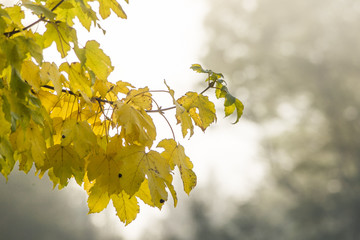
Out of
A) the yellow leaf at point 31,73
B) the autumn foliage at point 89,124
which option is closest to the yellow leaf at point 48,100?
the autumn foliage at point 89,124

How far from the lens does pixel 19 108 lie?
0.77 metres

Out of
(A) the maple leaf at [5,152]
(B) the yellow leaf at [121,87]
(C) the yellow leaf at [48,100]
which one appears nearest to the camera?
(A) the maple leaf at [5,152]

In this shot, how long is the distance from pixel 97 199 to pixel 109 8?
485mm

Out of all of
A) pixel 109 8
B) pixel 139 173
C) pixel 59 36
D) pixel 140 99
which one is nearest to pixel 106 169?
A: pixel 139 173

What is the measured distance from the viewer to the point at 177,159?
1029mm

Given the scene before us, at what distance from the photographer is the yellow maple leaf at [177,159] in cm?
102

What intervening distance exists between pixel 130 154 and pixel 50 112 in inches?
9.8

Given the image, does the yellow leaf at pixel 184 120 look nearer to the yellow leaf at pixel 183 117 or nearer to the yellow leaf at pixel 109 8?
the yellow leaf at pixel 183 117

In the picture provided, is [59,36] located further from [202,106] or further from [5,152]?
[202,106]

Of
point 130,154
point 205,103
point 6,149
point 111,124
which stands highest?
point 205,103

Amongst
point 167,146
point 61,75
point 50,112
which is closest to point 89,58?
point 61,75

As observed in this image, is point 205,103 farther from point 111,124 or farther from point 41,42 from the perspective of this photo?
point 41,42

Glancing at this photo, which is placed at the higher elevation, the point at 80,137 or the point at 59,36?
the point at 59,36

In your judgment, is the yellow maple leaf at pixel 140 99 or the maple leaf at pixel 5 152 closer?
the maple leaf at pixel 5 152
